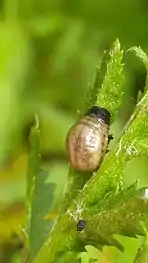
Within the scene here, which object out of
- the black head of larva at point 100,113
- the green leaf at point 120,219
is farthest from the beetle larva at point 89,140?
the green leaf at point 120,219

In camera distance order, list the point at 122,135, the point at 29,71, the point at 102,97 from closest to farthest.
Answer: the point at 122,135, the point at 102,97, the point at 29,71

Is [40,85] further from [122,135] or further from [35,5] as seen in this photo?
[122,135]

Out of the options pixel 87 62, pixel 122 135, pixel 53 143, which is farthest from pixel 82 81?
pixel 122 135

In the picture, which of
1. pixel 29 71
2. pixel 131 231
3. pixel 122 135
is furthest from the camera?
pixel 29 71

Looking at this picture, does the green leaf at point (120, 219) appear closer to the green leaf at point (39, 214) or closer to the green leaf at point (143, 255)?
the green leaf at point (143, 255)

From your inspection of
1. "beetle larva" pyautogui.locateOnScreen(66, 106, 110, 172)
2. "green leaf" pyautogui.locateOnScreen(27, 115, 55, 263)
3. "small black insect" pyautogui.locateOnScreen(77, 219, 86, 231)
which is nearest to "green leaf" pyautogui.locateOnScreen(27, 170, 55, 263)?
"green leaf" pyautogui.locateOnScreen(27, 115, 55, 263)

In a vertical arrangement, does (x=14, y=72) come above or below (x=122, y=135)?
below
